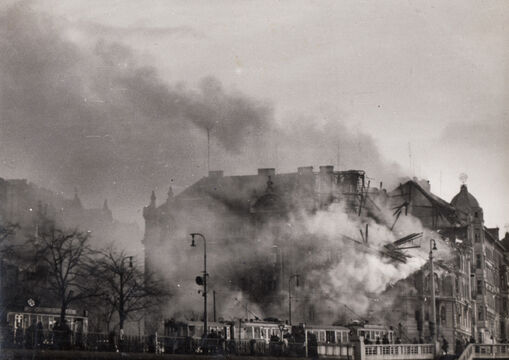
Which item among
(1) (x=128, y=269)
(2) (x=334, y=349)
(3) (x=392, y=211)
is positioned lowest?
(2) (x=334, y=349)

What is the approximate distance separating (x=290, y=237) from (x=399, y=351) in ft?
121

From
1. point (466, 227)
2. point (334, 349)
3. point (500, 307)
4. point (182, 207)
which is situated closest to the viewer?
point (334, 349)

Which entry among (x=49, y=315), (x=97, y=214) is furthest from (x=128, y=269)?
(x=49, y=315)

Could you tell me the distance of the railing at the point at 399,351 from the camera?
213 feet

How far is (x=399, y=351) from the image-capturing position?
2682 inches

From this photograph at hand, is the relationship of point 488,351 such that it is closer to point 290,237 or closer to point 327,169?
point 290,237

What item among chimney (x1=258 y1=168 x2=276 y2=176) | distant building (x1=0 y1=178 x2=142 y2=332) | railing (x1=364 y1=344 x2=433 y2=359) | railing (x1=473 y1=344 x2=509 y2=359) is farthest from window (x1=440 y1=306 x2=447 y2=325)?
distant building (x1=0 y1=178 x2=142 y2=332)

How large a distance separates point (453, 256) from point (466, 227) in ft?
21.9

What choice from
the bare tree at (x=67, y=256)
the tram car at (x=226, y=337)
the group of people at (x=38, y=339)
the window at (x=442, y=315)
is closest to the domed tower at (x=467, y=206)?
the window at (x=442, y=315)

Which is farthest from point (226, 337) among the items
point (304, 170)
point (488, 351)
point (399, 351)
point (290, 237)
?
point (304, 170)

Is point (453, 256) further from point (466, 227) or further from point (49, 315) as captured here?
point (49, 315)

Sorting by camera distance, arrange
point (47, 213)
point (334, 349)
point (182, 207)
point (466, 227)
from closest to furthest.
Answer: point (334, 349)
point (47, 213)
point (182, 207)
point (466, 227)

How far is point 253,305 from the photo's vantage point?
3947 inches

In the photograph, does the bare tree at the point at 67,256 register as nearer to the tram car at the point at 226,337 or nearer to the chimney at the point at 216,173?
the tram car at the point at 226,337
